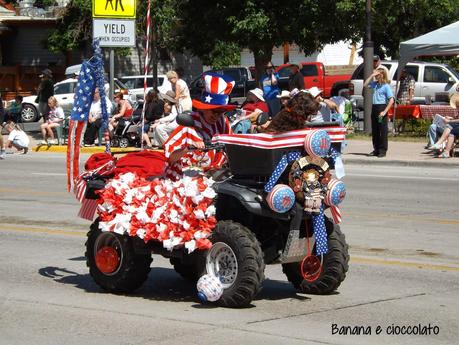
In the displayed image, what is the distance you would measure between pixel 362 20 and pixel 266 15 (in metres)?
3.08

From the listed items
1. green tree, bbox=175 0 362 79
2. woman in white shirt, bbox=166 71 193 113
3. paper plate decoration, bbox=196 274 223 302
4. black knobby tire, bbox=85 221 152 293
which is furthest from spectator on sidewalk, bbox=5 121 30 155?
paper plate decoration, bbox=196 274 223 302

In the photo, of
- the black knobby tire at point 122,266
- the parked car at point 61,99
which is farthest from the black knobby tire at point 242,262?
the parked car at point 61,99

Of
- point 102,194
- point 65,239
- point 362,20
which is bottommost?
point 65,239

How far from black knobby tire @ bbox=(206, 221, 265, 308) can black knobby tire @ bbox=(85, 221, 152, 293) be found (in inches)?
37.4

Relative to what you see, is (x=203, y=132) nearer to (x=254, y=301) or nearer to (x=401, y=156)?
(x=254, y=301)

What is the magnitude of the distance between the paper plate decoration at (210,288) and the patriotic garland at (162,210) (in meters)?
0.27

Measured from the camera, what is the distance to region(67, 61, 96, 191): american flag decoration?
31.1 feet

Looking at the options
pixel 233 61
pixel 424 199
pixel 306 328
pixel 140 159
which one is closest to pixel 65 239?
pixel 140 159

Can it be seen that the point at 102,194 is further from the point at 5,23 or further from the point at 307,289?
the point at 5,23

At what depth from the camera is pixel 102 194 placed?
28.6ft

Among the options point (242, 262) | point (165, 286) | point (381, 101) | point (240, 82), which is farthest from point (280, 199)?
point (240, 82)

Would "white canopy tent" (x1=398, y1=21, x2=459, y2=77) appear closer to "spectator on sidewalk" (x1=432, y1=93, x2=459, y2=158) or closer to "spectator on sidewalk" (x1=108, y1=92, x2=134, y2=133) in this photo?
"spectator on sidewalk" (x1=432, y1=93, x2=459, y2=158)

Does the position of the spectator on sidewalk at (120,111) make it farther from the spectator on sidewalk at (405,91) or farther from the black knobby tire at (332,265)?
the black knobby tire at (332,265)

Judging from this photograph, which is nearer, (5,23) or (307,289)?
(307,289)
